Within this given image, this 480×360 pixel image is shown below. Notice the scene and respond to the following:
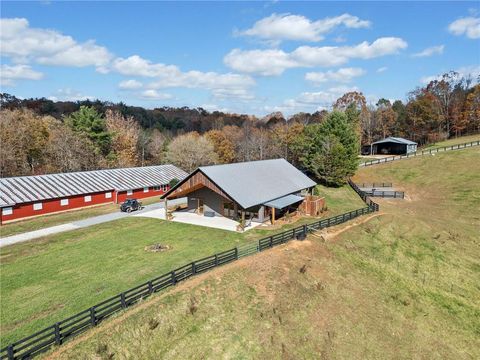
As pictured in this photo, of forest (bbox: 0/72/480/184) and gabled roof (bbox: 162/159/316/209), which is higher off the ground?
forest (bbox: 0/72/480/184)

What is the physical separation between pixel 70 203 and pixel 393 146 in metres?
70.7

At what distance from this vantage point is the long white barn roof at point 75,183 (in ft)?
117

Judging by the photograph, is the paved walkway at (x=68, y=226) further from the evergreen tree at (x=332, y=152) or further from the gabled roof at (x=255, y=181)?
the evergreen tree at (x=332, y=152)

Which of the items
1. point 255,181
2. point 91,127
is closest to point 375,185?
point 255,181

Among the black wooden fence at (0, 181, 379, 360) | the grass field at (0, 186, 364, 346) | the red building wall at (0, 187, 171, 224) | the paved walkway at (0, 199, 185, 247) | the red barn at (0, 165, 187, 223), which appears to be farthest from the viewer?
the red barn at (0, 165, 187, 223)

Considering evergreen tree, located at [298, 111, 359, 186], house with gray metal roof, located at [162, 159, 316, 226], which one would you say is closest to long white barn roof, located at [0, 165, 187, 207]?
house with gray metal roof, located at [162, 159, 316, 226]

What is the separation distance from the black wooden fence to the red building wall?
23.6m

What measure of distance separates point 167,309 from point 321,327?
8455mm

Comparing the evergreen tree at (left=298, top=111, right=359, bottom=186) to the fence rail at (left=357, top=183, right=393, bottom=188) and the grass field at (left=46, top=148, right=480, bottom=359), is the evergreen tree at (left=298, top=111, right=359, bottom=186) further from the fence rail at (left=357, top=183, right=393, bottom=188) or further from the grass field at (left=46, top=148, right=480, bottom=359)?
the grass field at (left=46, top=148, right=480, bottom=359)

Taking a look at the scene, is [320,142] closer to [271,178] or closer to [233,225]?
[271,178]

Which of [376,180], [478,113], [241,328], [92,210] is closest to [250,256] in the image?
→ [241,328]

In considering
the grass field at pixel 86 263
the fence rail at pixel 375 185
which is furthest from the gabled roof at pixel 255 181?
the fence rail at pixel 375 185

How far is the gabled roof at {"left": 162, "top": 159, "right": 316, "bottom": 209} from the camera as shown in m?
30.9

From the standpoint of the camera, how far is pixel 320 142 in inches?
2222
